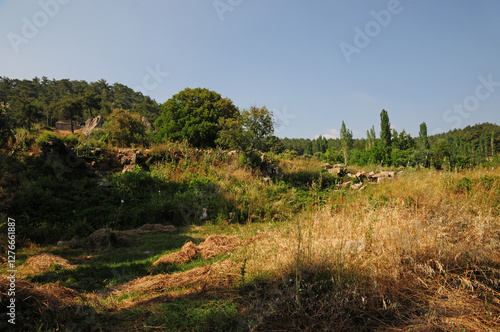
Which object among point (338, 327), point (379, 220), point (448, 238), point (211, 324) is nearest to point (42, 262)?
point (211, 324)

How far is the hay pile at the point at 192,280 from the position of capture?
130 inches

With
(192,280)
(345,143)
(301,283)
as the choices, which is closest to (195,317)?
(192,280)

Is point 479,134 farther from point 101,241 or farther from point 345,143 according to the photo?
point 101,241

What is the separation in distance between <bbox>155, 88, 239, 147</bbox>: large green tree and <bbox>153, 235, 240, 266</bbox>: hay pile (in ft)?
37.6

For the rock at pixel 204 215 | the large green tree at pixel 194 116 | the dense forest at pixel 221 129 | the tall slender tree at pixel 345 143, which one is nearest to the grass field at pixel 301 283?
the rock at pixel 204 215

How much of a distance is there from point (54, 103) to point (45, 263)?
5033 cm

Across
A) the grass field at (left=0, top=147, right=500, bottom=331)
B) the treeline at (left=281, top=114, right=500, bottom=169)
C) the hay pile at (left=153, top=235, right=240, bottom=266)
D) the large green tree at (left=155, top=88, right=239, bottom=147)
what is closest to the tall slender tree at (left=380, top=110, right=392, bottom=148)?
the treeline at (left=281, top=114, right=500, bottom=169)

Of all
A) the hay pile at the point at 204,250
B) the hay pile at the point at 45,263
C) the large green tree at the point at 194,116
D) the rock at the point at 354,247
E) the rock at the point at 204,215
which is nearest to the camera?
the rock at the point at 354,247

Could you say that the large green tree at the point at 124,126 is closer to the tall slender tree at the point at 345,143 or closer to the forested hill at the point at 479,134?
the tall slender tree at the point at 345,143

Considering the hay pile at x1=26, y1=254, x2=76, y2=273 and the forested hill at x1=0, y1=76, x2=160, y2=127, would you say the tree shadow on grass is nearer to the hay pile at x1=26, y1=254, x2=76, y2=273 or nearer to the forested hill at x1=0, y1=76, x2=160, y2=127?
the hay pile at x1=26, y1=254, x2=76, y2=273

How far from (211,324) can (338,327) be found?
1.19 meters

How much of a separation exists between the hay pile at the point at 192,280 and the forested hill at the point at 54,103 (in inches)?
1238

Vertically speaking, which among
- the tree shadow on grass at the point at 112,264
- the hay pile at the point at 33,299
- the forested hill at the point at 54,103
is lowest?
the tree shadow on grass at the point at 112,264

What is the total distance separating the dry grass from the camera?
7.81ft
